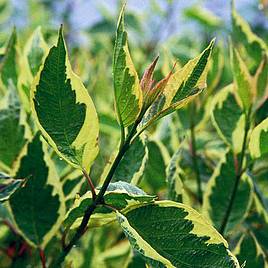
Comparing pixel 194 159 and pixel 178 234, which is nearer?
pixel 178 234

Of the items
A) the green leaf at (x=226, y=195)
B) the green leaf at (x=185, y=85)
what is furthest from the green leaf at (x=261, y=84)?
the green leaf at (x=185, y=85)

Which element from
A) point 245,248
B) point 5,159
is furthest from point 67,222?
point 245,248

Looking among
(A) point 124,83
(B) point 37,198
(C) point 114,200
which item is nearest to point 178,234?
(C) point 114,200

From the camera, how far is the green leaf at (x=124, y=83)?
782 mm

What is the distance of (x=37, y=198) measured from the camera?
3.34ft

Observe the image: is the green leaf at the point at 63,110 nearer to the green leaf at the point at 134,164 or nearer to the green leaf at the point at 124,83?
the green leaf at the point at 124,83

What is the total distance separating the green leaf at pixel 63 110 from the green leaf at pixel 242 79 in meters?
A: 0.35

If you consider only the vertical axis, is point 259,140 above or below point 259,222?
above

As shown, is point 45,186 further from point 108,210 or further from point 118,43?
point 118,43

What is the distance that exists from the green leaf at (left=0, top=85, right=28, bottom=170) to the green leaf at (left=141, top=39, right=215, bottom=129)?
345 millimetres

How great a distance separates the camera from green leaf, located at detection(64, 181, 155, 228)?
79 cm

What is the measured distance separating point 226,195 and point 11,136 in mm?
417

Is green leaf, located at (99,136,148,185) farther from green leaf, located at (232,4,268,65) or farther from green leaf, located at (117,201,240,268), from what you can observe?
green leaf, located at (232,4,268,65)

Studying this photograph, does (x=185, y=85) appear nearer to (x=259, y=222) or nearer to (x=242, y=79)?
(x=242, y=79)
